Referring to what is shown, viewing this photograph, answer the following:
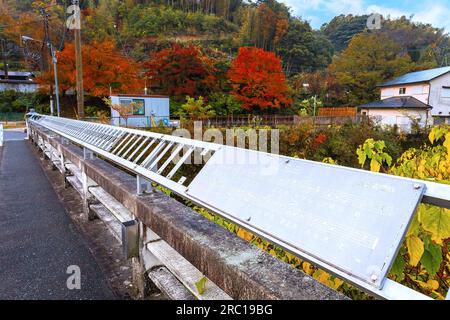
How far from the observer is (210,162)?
1.93m

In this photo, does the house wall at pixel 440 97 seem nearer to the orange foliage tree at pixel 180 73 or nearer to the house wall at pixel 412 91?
the house wall at pixel 412 91

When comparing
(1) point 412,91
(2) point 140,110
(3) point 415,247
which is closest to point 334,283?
(3) point 415,247

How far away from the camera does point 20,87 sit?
128ft

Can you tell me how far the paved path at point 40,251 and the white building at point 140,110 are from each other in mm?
16630

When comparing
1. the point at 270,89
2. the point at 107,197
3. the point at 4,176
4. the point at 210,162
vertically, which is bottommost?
the point at 4,176

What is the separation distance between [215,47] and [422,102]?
134 ft

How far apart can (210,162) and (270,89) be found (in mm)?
29880

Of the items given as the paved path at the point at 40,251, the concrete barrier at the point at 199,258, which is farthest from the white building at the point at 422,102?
the concrete barrier at the point at 199,258

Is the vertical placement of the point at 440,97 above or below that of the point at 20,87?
below

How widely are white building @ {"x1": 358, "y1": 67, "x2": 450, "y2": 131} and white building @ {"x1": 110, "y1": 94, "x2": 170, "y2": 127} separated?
65.6 ft

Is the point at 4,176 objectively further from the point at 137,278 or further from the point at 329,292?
the point at 329,292

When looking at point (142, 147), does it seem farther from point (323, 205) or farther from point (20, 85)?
point (20, 85)
